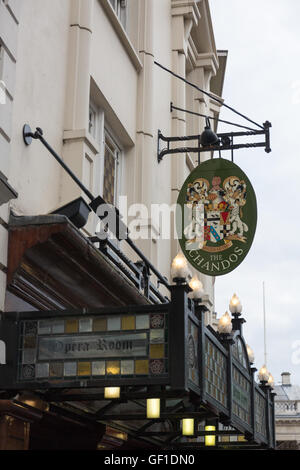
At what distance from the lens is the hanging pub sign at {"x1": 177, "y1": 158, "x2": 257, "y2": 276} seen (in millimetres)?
13961

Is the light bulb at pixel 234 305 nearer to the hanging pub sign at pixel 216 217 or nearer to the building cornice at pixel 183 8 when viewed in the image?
the hanging pub sign at pixel 216 217

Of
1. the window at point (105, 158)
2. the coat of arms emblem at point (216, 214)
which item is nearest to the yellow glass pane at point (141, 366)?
the window at point (105, 158)

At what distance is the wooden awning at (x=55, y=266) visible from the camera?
883 cm

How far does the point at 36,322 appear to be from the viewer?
8.47 m

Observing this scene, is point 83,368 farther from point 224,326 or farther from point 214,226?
point 214,226

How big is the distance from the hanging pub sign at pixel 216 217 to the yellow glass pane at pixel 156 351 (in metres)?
5.72

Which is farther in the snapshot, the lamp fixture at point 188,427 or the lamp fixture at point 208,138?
the lamp fixture at point 208,138

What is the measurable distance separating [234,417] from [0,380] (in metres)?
4.88

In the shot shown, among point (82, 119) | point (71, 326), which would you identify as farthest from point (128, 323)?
point (82, 119)

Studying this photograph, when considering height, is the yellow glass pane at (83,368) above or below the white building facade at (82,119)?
below

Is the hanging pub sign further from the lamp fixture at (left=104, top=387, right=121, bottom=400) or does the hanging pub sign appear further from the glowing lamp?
the lamp fixture at (left=104, top=387, right=121, bottom=400)

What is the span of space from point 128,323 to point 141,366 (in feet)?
1.51

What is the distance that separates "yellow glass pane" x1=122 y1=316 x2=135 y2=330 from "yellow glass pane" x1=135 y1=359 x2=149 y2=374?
350mm
